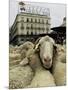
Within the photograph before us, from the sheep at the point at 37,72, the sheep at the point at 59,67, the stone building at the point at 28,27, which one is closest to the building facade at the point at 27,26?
the stone building at the point at 28,27

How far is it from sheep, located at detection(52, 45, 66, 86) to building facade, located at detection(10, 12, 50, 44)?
295mm

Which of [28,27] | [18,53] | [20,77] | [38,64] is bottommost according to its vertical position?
[20,77]

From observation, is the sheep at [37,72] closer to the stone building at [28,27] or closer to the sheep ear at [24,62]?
the sheep ear at [24,62]

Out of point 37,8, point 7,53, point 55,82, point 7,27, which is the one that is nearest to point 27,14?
point 37,8

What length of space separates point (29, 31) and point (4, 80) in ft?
1.97

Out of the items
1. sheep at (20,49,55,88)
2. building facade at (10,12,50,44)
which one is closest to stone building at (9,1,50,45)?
building facade at (10,12,50,44)

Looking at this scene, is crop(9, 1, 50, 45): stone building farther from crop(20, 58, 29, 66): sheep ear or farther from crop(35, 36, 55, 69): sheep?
crop(20, 58, 29, 66): sheep ear

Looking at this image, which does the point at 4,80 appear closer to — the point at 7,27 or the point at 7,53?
the point at 7,53

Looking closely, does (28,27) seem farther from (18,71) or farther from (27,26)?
(18,71)

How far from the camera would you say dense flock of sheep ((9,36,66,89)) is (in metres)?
2.18

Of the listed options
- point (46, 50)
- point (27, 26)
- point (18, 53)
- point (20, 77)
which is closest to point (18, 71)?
point (20, 77)

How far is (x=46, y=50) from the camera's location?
2301 millimetres

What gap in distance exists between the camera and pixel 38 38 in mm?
2283

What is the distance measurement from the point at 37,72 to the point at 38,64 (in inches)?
3.6
